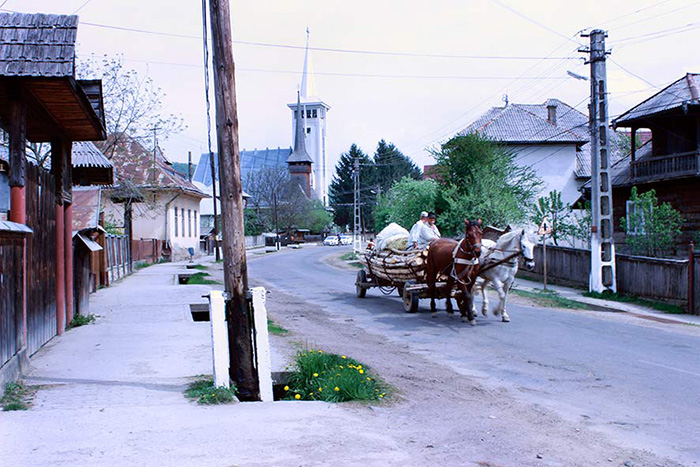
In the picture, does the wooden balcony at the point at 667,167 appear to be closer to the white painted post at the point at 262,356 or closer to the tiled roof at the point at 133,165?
the tiled roof at the point at 133,165

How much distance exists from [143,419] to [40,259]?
5428mm

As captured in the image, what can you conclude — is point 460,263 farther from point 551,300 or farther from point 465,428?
point 551,300

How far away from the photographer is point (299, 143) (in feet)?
422

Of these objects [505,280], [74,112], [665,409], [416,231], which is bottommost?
[665,409]

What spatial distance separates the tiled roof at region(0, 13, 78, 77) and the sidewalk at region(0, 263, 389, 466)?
3896 millimetres

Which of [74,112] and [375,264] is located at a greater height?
[74,112]

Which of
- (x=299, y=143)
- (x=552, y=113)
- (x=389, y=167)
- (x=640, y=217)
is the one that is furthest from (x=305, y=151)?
(x=640, y=217)

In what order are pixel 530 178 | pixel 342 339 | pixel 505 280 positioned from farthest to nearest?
pixel 530 178 → pixel 505 280 → pixel 342 339

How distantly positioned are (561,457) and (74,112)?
9.10 meters

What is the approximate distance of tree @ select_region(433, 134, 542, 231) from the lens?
31.1 m

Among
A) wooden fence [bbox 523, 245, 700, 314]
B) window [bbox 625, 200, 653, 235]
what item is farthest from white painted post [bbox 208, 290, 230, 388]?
window [bbox 625, 200, 653, 235]

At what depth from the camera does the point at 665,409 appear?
7539mm

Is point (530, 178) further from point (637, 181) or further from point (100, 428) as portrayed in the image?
point (100, 428)

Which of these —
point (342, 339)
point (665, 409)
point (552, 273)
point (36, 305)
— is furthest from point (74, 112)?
point (552, 273)
